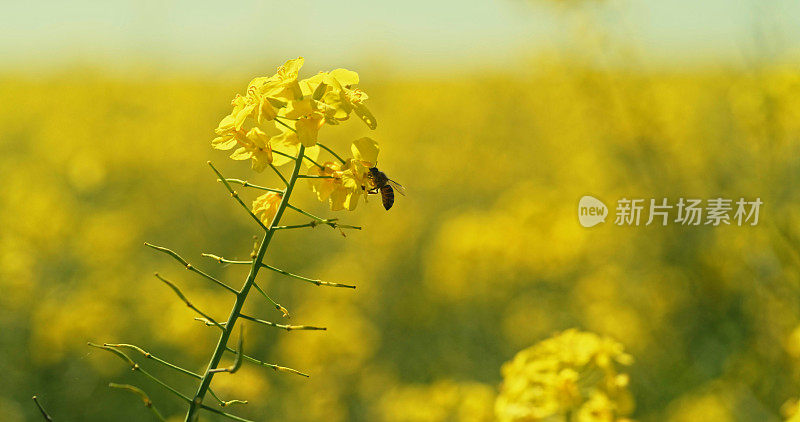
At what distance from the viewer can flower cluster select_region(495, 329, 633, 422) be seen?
76.8 inches

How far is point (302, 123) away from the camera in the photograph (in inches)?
53.7

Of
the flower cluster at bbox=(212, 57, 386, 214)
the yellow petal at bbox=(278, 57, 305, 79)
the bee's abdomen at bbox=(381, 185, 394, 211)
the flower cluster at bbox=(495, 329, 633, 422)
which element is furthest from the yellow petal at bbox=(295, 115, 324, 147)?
the flower cluster at bbox=(495, 329, 633, 422)

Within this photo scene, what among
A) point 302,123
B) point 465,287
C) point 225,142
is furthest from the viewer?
point 465,287

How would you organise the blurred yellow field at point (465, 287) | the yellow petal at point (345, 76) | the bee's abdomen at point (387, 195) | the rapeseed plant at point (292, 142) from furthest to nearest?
the blurred yellow field at point (465, 287), the bee's abdomen at point (387, 195), the yellow petal at point (345, 76), the rapeseed plant at point (292, 142)

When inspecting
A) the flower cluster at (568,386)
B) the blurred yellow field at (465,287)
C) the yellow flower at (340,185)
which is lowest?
the flower cluster at (568,386)

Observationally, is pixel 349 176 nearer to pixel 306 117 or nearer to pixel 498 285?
pixel 306 117

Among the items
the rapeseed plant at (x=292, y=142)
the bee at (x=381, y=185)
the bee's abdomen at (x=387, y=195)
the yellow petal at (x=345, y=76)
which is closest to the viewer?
the rapeseed plant at (x=292, y=142)

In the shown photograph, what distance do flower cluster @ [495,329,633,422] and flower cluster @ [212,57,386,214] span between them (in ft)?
2.88

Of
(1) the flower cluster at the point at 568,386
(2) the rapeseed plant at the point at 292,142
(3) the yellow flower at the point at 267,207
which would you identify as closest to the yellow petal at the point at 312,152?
(2) the rapeseed plant at the point at 292,142

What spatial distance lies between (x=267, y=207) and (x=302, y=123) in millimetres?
210

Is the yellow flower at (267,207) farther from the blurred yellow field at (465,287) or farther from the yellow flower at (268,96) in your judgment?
the blurred yellow field at (465,287)

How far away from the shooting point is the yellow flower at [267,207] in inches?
57.2

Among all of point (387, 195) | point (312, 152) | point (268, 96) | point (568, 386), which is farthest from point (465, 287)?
point (268, 96)

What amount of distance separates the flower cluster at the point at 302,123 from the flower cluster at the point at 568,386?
2.88 ft
